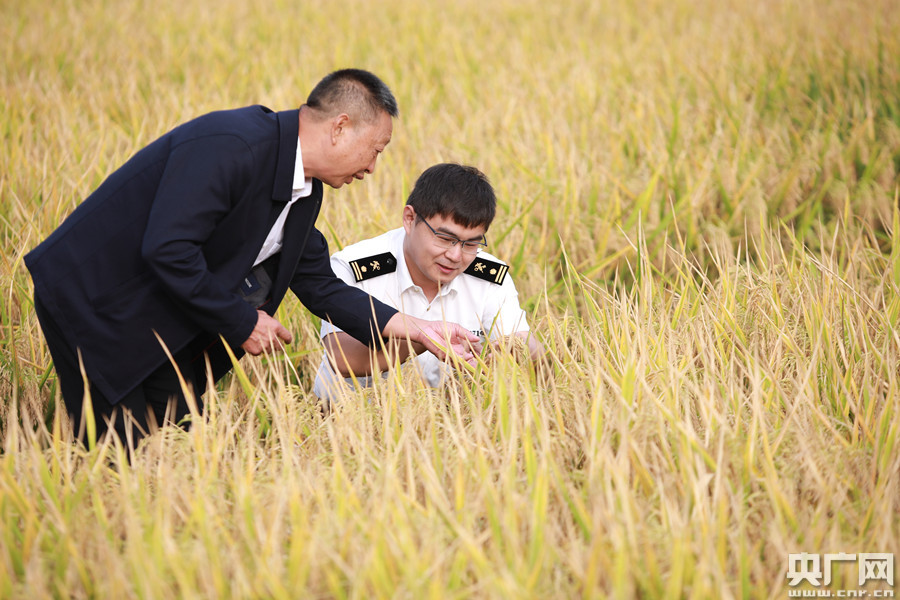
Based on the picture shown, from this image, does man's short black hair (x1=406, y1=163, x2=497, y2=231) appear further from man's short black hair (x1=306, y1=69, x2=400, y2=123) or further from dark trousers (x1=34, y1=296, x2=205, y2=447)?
dark trousers (x1=34, y1=296, x2=205, y2=447)

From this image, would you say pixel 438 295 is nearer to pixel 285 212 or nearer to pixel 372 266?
pixel 372 266

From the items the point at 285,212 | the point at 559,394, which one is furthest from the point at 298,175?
the point at 559,394

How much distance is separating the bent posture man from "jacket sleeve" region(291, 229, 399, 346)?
0.49 ft

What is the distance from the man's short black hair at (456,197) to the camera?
1.95m

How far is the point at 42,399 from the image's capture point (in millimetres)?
2014

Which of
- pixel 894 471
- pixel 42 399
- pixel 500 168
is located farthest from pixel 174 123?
pixel 894 471

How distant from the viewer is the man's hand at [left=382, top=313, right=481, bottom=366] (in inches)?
73.5

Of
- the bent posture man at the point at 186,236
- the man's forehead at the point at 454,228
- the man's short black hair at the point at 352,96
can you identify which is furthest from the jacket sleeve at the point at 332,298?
the man's short black hair at the point at 352,96

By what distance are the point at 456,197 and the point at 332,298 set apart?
1.36 ft

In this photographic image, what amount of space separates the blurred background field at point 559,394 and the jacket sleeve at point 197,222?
6.8 inches

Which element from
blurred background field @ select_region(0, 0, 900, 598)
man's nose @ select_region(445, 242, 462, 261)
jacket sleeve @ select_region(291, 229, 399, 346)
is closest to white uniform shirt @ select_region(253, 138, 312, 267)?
jacket sleeve @ select_region(291, 229, 399, 346)

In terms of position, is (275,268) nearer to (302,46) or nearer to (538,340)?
(538,340)

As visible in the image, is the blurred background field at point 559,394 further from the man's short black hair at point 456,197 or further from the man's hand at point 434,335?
the man's short black hair at point 456,197

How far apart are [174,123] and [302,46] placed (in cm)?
216
